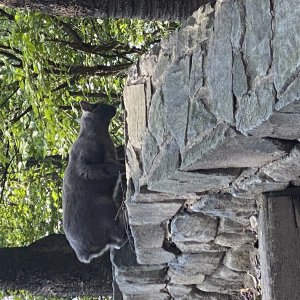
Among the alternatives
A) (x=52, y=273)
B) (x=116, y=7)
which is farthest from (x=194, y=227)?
(x=52, y=273)

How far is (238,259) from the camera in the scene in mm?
5000

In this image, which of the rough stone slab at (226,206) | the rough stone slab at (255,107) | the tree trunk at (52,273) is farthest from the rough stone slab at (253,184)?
the tree trunk at (52,273)

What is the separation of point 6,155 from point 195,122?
5.73 metres

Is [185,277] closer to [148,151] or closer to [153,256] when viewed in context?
[153,256]

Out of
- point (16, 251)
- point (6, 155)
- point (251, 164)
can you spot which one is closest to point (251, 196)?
point (251, 164)

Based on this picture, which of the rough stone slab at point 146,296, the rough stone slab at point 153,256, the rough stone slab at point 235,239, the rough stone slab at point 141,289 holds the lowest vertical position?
the rough stone slab at point 146,296

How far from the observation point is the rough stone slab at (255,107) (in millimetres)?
2695

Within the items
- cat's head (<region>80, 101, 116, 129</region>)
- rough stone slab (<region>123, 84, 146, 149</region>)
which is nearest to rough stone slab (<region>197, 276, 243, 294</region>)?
rough stone slab (<region>123, 84, 146, 149</region>)

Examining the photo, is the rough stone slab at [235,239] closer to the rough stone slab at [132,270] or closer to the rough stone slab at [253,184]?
the rough stone slab at [253,184]

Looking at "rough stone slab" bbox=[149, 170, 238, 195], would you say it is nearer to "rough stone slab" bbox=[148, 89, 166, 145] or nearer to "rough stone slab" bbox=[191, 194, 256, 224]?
"rough stone slab" bbox=[191, 194, 256, 224]

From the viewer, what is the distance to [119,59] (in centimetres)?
901

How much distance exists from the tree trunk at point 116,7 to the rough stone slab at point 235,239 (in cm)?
162

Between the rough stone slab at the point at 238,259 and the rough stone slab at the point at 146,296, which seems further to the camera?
the rough stone slab at the point at 146,296

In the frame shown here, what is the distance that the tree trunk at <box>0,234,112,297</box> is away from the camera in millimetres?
7250
